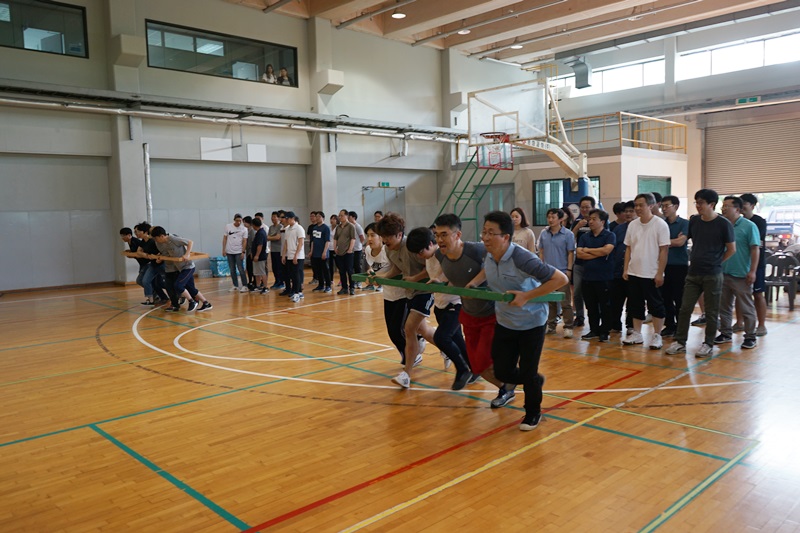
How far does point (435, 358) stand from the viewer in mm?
7219

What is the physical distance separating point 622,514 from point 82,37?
53.8 feet

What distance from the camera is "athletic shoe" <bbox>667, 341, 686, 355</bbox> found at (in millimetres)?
7004

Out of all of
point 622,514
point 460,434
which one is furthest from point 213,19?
point 622,514

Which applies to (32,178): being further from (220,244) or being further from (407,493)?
(407,493)

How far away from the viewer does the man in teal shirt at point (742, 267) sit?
715 cm

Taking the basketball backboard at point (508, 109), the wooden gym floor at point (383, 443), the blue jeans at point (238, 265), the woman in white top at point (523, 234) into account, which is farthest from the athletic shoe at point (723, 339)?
the basketball backboard at point (508, 109)

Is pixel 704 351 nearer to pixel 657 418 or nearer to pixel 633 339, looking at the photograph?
pixel 633 339

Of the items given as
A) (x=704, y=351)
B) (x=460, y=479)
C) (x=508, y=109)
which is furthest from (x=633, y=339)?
(x=508, y=109)

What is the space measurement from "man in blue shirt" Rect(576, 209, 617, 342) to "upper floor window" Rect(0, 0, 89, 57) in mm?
13379

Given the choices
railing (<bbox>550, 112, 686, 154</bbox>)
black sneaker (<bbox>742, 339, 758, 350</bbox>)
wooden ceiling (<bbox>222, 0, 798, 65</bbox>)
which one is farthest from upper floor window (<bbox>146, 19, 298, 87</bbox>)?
black sneaker (<bbox>742, 339, 758, 350</bbox>)

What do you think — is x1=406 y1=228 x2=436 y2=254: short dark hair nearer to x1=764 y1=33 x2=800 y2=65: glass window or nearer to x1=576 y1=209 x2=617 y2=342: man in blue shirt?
x1=576 y1=209 x2=617 y2=342: man in blue shirt

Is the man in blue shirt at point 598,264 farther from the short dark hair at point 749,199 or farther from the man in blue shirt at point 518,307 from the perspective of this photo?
the man in blue shirt at point 518,307

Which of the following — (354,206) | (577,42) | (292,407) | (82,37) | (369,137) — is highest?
(577,42)

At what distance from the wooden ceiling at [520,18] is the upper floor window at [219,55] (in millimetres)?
1149
